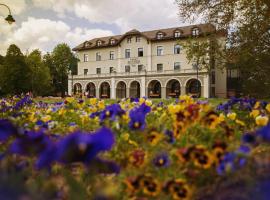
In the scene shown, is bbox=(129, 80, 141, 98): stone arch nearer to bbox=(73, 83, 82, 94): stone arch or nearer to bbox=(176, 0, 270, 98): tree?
bbox=(73, 83, 82, 94): stone arch

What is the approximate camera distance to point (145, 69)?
45.5 metres

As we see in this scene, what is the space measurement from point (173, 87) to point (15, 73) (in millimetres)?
23242

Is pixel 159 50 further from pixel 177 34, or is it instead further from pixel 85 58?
pixel 85 58

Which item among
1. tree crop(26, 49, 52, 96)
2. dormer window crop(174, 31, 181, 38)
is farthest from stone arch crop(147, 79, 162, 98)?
tree crop(26, 49, 52, 96)

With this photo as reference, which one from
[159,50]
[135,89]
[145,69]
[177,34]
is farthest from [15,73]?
[177,34]

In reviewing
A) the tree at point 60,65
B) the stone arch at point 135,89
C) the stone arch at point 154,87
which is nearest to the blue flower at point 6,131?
the stone arch at point 154,87

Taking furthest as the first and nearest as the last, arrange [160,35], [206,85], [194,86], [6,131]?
[160,35]
[194,86]
[206,85]
[6,131]

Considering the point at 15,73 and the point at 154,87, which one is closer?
the point at 15,73

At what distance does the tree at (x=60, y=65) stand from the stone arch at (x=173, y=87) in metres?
24.3

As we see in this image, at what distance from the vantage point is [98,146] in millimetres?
Answer: 1175

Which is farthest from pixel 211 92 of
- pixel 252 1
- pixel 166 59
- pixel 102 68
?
pixel 252 1

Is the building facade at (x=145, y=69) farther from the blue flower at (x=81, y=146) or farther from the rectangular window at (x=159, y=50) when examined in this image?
the blue flower at (x=81, y=146)

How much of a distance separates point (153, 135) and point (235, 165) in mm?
712

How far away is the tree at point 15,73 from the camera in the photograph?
4566 cm
